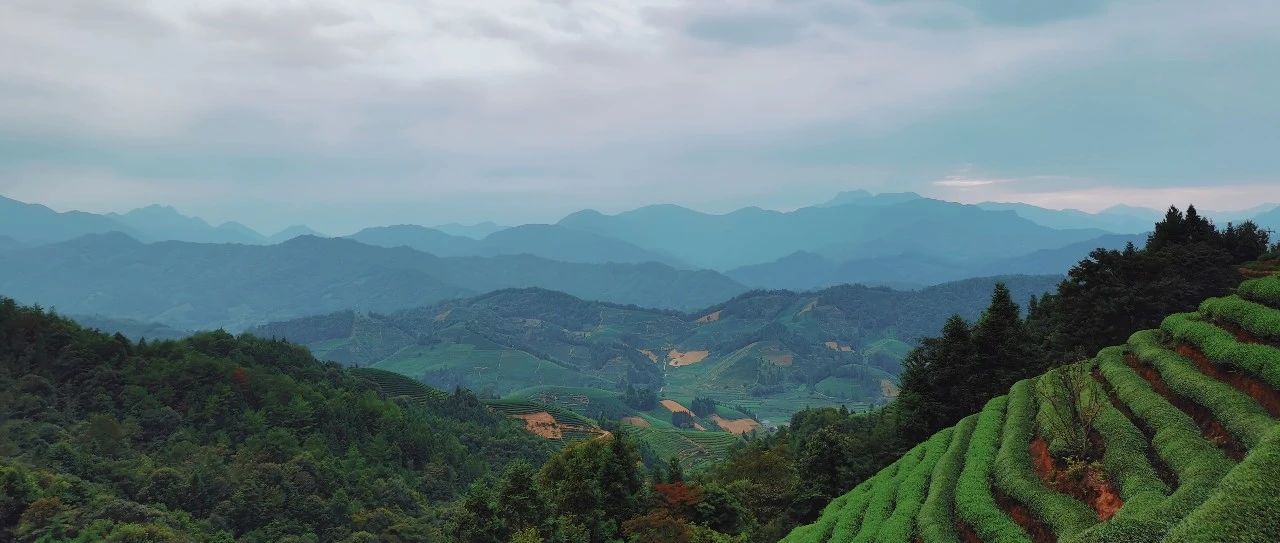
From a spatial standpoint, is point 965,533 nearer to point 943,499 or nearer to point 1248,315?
point 943,499

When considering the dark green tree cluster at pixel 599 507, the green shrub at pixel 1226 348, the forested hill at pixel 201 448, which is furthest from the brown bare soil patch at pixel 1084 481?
the forested hill at pixel 201 448

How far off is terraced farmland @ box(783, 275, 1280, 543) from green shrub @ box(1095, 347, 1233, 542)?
1.7 inches

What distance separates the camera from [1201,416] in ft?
61.7

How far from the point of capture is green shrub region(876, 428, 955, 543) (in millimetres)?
19578

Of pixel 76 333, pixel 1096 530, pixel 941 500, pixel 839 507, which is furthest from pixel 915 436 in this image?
pixel 76 333

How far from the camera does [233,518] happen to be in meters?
54.0

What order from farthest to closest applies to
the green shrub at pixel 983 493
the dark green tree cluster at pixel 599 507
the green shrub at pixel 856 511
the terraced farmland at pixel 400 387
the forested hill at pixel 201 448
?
the terraced farmland at pixel 400 387, the forested hill at pixel 201 448, the dark green tree cluster at pixel 599 507, the green shrub at pixel 856 511, the green shrub at pixel 983 493

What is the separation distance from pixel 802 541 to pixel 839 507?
17.1ft

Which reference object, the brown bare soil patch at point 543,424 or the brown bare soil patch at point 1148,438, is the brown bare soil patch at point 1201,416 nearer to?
the brown bare soil patch at point 1148,438

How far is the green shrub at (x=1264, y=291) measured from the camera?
2314 cm

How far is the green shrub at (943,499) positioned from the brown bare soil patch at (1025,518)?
147 cm

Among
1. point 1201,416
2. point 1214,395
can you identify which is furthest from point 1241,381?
point 1201,416

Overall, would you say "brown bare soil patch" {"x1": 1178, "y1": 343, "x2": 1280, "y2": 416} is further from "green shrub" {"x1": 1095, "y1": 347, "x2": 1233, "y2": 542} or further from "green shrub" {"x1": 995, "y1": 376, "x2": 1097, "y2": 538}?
"green shrub" {"x1": 995, "y1": 376, "x2": 1097, "y2": 538}

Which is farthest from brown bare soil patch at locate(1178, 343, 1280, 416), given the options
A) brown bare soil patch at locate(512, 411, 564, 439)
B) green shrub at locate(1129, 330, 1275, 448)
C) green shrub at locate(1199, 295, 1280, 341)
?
brown bare soil patch at locate(512, 411, 564, 439)
